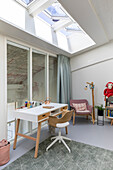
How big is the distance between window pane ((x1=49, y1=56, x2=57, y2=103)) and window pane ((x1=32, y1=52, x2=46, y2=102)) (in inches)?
12.8

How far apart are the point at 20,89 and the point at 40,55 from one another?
1.26 meters

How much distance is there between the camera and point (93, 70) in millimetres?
4270

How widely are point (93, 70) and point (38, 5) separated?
9.60 ft

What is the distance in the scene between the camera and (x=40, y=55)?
331 centimetres

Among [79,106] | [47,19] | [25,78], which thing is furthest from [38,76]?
[79,106]

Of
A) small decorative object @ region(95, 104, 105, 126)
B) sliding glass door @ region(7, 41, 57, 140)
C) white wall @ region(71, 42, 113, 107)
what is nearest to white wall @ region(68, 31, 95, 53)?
white wall @ region(71, 42, 113, 107)

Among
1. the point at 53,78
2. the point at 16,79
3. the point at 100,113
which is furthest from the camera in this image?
the point at 53,78

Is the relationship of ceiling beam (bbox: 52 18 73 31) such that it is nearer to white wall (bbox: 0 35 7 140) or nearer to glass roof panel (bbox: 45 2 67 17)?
glass roof panel (bbox: 45 2 67 17)

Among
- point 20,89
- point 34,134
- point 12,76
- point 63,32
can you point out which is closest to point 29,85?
point 20,89

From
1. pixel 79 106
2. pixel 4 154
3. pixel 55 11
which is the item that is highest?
pixel 55 11

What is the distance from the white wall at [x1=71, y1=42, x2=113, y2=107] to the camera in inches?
157

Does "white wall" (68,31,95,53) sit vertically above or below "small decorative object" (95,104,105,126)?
above

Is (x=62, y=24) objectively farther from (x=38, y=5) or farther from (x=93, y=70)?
(x=93, y=70)

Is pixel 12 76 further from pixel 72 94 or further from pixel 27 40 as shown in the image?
pixel 72 94
